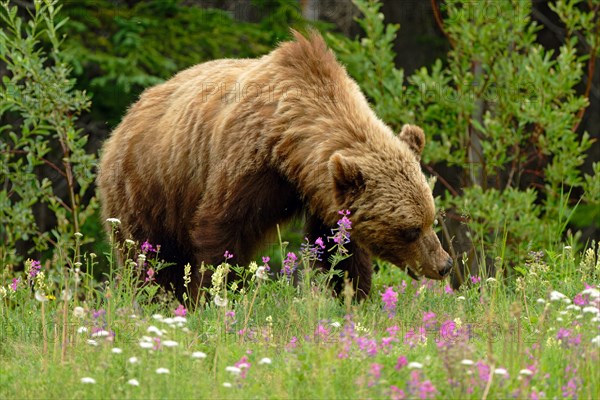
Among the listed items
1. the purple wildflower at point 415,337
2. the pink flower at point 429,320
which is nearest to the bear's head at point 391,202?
the pink flower at point 429,320

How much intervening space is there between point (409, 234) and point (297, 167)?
82 centimetres

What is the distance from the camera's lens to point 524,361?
4.30m

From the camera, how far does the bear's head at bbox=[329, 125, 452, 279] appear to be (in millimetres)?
6469

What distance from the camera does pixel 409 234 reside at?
260 inches

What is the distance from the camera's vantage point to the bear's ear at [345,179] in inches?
251

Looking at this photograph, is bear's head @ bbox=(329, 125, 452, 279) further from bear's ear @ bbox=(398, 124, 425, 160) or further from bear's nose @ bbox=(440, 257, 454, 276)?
bear's ear @ bbox=(398, 124, 425, 160)

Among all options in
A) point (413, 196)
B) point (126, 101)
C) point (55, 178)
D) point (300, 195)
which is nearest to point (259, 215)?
point (300, 195)

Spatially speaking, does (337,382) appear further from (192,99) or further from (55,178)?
(55,178)

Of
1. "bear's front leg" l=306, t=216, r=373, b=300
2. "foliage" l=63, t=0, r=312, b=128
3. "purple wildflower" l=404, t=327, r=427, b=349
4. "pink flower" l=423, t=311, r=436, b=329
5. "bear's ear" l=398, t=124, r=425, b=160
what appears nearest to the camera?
"purple wildflower" l=404, t=327, r=427, b=349

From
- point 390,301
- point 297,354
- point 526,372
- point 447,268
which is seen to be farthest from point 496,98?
point 526,372

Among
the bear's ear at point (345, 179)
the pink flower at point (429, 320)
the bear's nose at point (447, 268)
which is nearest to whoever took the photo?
the pink flower at point (429, 320)

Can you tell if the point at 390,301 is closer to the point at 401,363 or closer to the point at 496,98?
the point at 401,363

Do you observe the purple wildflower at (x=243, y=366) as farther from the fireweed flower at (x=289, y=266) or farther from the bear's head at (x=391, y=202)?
the bear's head at (x=391, y=202)

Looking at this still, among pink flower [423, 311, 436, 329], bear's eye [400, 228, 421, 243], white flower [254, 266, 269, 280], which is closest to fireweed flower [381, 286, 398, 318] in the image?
pink flower [423, 311, 436, 329]
